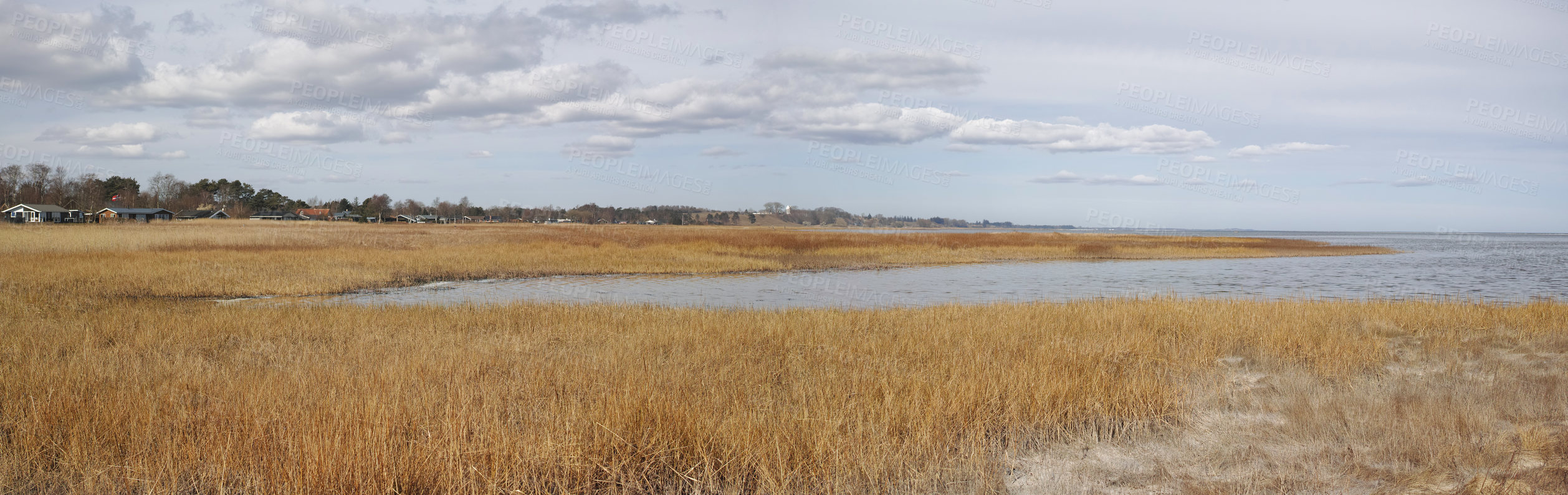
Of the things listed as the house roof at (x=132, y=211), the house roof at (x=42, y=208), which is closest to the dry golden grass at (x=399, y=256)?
the house roof at (x=42, y=208)

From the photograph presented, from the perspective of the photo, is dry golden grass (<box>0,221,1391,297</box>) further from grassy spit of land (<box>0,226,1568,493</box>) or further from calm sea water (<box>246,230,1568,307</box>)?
grassy spit of land (<box>0,226,1568,493</box>)

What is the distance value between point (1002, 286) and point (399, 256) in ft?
79.6

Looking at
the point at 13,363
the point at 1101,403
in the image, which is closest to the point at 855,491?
the point at 1101,403

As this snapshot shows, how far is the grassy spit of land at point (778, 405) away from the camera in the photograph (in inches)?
205

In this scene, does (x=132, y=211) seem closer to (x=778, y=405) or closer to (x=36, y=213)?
(x=36, y=213)

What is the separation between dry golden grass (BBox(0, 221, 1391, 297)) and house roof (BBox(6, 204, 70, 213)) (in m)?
63.4

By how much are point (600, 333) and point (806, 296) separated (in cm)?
1135

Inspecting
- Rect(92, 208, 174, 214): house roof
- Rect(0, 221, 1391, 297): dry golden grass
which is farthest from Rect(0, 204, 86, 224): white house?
Rect(0, 221, 1391, 297): dry golden grass

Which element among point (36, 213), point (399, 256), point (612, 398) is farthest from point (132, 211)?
point (612, 398)

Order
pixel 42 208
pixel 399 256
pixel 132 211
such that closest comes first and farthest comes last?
pixel 399 256
pixel 42 208
pixel 132 211

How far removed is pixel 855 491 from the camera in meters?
5.16

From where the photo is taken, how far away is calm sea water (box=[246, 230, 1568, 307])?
21453 millimetres

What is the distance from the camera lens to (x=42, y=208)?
91.8m

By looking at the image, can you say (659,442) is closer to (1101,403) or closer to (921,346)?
(1101,403)
